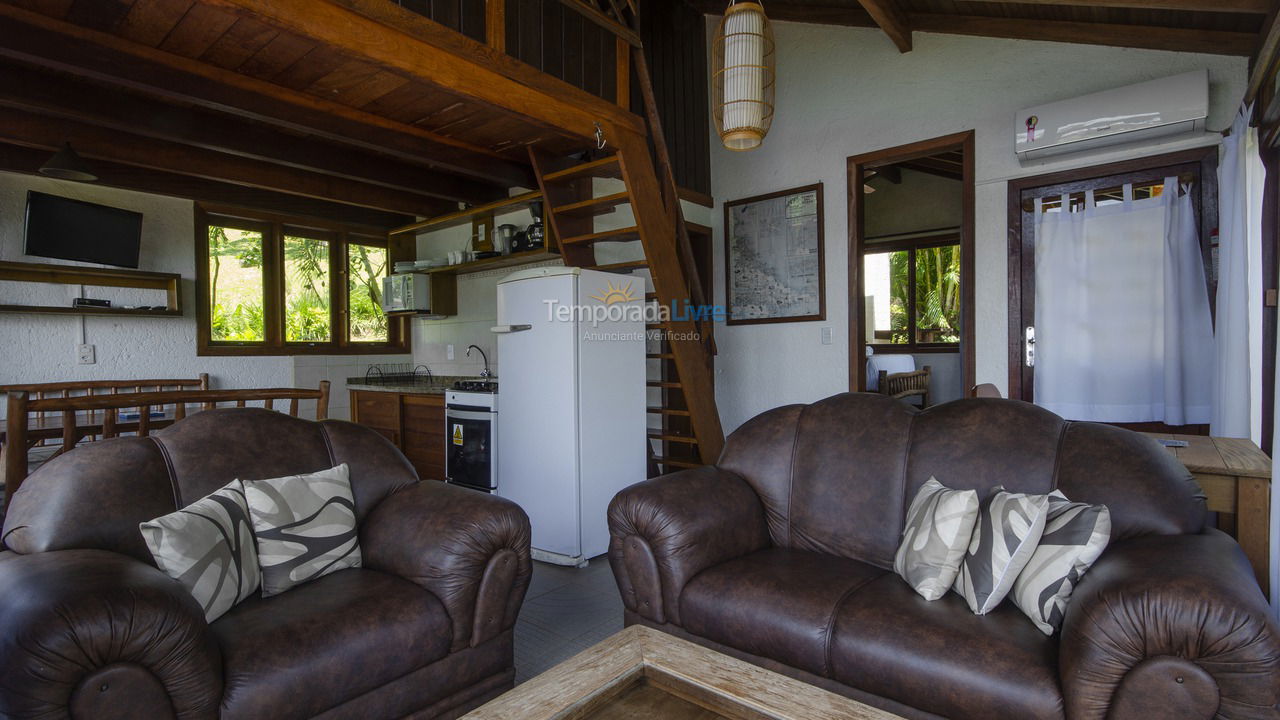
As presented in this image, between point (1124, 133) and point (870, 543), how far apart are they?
2824mm

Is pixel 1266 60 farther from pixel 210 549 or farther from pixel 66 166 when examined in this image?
pixel 66 166

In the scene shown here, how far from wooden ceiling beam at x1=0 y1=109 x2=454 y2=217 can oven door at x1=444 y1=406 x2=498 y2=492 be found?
195 centimetres

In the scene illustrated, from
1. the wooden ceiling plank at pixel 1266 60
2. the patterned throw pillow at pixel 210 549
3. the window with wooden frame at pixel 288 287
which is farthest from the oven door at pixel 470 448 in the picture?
the wooden ceiling plank at pixel 1266 60

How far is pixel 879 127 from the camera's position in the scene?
14.2 ft

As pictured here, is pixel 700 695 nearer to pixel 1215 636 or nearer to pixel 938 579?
pixel 938 579

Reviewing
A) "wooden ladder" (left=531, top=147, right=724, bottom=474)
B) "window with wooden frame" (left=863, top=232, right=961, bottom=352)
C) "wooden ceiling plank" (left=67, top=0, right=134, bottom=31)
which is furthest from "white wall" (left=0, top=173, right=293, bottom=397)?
"window with wooden frame" (left=863, top=232, right=961, bottom=352)

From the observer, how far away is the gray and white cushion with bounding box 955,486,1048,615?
63.6 inches

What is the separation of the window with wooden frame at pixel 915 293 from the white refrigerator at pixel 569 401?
15.7ft

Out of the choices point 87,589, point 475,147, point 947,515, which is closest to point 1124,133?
point 947,515

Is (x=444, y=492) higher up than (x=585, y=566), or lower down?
higher up

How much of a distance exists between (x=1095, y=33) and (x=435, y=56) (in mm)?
3532

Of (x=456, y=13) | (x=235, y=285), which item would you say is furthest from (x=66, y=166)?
(x=456, y=13)

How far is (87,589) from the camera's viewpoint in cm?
125

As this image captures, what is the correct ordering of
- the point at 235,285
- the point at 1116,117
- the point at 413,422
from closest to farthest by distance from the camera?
the point at 1116,117 < the point at 413,422 < the point at 235,285
